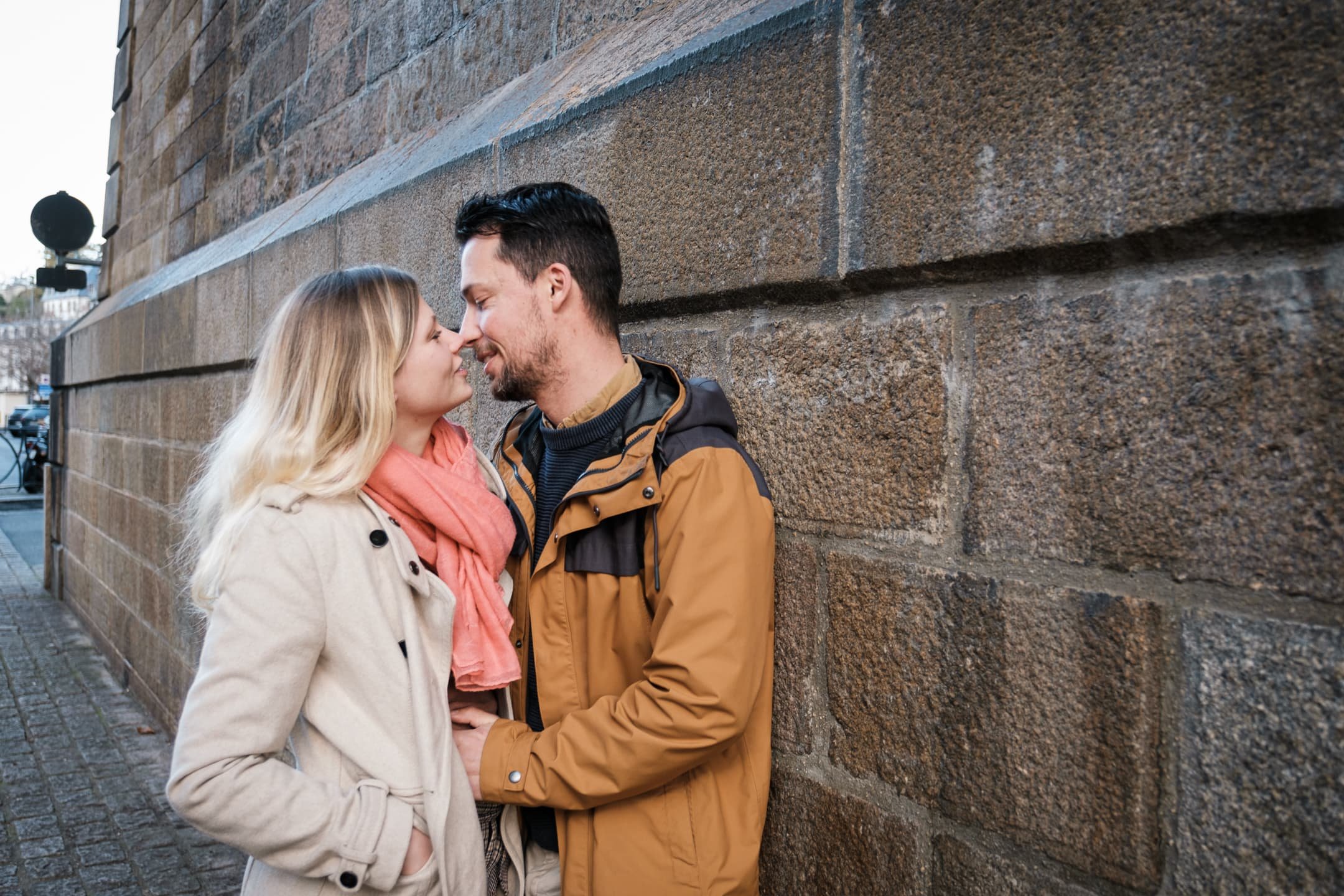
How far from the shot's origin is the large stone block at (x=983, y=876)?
1.55 m

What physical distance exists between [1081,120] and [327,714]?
1.62 meters

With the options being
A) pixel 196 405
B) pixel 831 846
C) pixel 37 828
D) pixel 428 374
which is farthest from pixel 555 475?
pixel 196 405

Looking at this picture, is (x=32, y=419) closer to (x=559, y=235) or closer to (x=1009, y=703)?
(x=559, y=235)

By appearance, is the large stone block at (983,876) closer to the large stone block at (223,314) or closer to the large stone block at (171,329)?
the large stone block at (223,314)

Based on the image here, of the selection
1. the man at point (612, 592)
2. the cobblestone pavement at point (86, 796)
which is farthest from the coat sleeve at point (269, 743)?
the cobblestone pavement at point (86, 796)

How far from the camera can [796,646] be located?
78.4 inches

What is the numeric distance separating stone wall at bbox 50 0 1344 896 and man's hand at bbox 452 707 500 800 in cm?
59

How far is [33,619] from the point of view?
8.86m

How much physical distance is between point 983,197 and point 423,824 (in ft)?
4.86

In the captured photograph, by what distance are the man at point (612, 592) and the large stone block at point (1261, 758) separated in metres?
0.69

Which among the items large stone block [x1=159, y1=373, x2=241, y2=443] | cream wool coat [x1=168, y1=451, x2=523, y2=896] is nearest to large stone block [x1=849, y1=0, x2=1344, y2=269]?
cream wool coat [x1=168, y1=451, x2=523, y2=896]

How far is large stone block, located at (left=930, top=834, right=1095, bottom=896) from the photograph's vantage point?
1.55m

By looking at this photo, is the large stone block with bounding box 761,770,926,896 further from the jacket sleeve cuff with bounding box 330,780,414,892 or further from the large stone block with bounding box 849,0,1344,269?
the large stone block with bounding box 849,0,1344,269

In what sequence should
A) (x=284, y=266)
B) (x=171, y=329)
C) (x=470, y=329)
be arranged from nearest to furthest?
(x=470, y=329)
(x=284, y=266)
(x=171, y=329)
